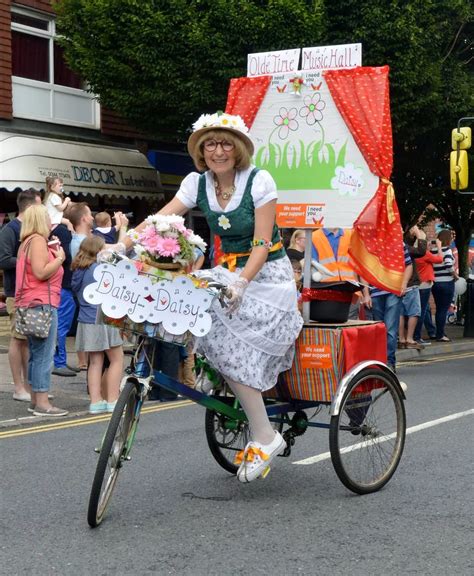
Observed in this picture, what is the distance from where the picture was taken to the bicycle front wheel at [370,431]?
5.72 meters

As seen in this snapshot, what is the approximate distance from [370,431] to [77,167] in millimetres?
12189

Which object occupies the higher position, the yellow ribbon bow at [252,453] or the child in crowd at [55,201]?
the child in crowd at [55,201]

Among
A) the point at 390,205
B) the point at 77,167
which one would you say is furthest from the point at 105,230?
the point at 390,205

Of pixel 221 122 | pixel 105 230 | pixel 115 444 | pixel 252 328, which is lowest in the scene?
pixel 115 444

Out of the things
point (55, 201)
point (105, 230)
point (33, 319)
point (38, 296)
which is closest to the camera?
point (33, 319)

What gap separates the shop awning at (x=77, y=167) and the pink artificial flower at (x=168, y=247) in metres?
11.0

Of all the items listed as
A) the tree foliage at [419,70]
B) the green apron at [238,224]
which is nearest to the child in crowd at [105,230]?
the tree foliage at [419,70]

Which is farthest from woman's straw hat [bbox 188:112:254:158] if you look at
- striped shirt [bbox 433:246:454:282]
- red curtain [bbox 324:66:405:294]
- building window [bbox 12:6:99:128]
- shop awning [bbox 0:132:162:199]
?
building window [bbox 12:6:99:128]

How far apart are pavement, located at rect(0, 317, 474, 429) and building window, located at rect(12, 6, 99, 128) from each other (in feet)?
13.6

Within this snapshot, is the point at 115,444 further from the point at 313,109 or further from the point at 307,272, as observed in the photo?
the point at 313,109

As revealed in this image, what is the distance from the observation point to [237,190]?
17.7 feet

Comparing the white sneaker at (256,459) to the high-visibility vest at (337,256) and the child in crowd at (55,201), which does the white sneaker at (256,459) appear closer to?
the high-visibility vest at (337,256)

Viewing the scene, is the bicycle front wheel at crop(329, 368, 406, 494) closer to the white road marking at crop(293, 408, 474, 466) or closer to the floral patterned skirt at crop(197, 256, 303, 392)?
the white road marking at crop(293, 408, 474, 466)

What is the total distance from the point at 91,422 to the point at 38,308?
3.44 ft
